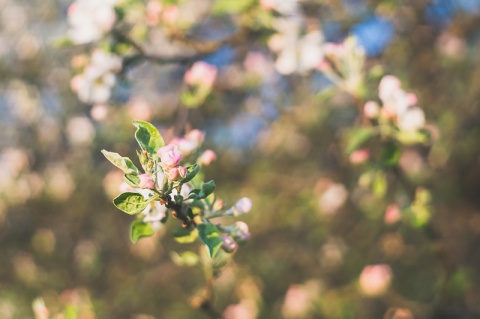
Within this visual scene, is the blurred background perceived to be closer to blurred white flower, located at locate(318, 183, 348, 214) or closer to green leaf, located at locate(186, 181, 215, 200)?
blurred white flower, located at locate(318, 183, 348, 214)

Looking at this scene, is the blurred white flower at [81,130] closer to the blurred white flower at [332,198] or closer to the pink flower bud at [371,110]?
the blurred white flower at [332,198]

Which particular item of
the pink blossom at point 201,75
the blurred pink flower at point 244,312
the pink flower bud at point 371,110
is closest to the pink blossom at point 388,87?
the pink flower bud at point 371,110

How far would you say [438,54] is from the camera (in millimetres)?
3271

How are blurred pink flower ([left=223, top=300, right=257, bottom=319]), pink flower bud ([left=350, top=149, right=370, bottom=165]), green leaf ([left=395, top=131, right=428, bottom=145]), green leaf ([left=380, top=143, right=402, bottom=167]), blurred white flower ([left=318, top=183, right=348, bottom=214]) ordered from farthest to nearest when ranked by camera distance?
blurred white flower ([left=318, top=183, right=348, bottom=214]), blurred pink flower ([left=223, top=300, right=257, bottom=319]), pink flower bud ([left=350, top=149, right=370, bottom=165]), green leaf ([left=380, top=143, right=402, bottom=167]), green leaf ([left=395, top=131, right=428, bottom=145])

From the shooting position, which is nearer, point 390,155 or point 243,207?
point 243,207

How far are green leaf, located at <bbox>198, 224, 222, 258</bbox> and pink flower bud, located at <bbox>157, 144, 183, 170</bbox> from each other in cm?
16

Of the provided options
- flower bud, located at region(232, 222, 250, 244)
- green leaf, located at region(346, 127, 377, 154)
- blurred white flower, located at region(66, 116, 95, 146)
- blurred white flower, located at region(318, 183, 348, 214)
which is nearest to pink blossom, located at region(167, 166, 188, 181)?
flower bud, located at region(232, 222, 250, 244)

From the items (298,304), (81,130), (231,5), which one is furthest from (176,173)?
(81,130)

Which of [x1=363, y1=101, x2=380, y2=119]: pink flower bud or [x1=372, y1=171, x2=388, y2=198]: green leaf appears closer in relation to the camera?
[x1=363, y1=101, x2=380, y2=119]: pink flower bud

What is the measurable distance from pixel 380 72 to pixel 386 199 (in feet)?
5.57

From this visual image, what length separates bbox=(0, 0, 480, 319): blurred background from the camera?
289cm

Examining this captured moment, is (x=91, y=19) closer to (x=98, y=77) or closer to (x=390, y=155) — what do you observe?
(x=98, y=77)

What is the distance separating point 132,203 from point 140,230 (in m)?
0.18

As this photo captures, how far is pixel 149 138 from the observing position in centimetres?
96
